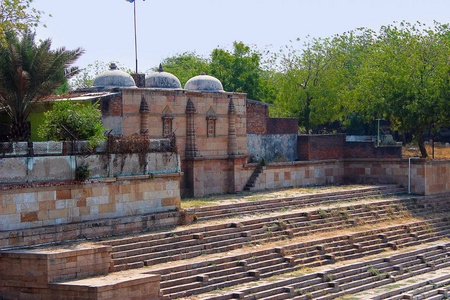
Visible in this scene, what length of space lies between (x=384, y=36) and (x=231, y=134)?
99.7 ft

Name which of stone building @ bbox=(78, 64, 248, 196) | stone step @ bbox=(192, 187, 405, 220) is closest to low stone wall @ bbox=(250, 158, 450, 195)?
stone step @ bbox=(192, 187, 405, 220)

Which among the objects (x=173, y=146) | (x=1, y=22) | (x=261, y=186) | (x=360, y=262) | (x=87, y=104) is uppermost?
(x=1, y=22)

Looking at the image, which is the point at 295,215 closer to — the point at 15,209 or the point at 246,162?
the point at 246,162

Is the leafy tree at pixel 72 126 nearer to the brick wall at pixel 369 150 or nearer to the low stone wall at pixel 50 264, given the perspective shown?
the low stone wall at pixel 50 264

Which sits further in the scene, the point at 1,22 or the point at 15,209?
the point at 1,22

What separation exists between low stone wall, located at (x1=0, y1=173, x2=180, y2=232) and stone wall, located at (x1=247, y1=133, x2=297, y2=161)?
29.5 feet

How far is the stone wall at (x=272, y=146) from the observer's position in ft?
97.7

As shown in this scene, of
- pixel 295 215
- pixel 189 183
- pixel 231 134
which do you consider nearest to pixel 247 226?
pixel 295 215

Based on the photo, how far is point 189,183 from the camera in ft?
85.9

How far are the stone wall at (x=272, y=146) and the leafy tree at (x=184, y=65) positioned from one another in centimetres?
1483

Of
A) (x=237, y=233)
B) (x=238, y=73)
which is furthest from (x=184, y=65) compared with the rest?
(x=237, y=233)

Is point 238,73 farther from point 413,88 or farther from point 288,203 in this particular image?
point 288,203

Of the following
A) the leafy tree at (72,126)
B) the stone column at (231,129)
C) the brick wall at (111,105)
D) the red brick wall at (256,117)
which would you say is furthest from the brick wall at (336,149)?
the leafy tree at (72,126)

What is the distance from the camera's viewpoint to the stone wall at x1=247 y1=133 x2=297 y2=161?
29794mm
